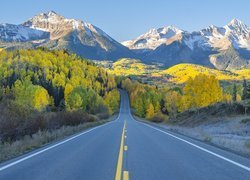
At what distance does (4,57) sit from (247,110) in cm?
12038

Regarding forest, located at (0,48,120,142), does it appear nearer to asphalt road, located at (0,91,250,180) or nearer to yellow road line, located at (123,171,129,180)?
asphalt road, located at (0,91,250,180)

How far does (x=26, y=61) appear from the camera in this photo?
13838 cm

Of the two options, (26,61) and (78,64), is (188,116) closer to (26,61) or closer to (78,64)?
(26,61)

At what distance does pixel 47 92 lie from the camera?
385 ft

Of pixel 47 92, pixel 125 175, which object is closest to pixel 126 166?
pixel 125 175

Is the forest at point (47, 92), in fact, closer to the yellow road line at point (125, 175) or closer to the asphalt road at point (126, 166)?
the asphalt road at point (126, 166)

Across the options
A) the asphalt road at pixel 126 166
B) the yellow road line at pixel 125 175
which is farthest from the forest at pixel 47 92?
the yellow road line at pixel 125 175

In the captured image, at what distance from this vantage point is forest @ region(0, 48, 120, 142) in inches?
871

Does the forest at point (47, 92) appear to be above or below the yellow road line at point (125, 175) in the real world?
above

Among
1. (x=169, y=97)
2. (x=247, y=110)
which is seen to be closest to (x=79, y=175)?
(x=247, y=110)

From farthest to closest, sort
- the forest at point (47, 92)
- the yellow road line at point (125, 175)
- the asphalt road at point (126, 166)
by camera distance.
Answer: the forest at point (47, 92) < the asphalt road at point (126, 166) < the yellow road line at point (125, 175)

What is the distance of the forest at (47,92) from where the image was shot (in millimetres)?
22125

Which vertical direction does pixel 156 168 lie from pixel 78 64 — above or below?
below

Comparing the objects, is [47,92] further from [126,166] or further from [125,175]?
[125,175]
